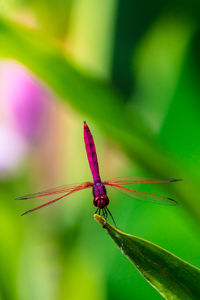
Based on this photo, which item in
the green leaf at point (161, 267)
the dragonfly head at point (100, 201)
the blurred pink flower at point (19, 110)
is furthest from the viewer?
the blurred pink flower at point (19, 110)

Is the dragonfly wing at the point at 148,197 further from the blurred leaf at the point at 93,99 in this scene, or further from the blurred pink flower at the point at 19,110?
the blurred pink flower at the point at 19,110

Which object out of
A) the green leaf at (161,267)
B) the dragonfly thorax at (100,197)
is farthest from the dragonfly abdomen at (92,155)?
the green leaf at (161,267)

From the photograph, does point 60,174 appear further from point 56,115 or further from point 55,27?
point 55,27

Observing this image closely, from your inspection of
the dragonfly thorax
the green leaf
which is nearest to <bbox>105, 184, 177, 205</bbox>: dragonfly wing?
the dragonfly thorax

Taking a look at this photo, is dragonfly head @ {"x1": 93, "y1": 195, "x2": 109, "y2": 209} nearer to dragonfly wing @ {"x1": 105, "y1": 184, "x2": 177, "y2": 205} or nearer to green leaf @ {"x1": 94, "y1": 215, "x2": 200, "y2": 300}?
dragonfly wing @ {"x1": 105, "y1": 184, "x2": 177, "y2": 205}

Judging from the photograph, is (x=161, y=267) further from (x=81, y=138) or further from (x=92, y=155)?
(x=81, y=138)

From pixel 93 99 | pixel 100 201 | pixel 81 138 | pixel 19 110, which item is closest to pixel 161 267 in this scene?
pixel 100 201
